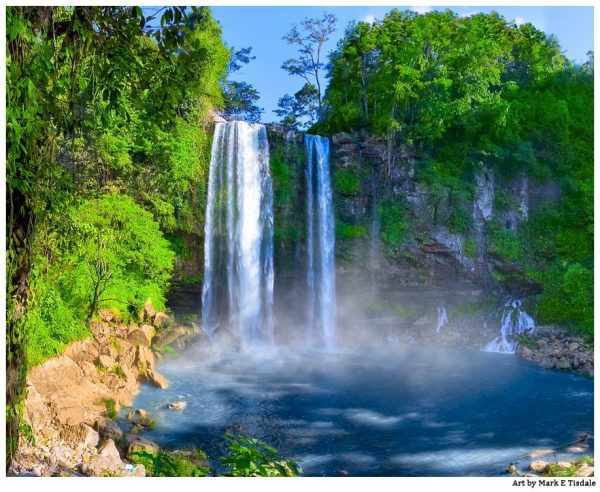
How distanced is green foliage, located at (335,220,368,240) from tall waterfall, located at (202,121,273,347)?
2.25 m

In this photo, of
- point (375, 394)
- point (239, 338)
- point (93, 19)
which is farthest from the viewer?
point (239, 338)

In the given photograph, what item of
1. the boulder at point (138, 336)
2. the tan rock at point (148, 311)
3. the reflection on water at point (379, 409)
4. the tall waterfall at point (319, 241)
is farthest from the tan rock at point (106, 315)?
the tall waterfall at point (319, 241)

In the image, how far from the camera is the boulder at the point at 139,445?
733 cm

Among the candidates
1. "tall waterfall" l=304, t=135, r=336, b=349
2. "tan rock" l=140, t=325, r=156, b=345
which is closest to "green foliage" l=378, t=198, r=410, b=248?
"tall waterfall" l=304, t=135, r=336, b=349

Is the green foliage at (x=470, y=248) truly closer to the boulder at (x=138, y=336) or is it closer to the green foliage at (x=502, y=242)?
the green foliage at (x=502, y=242)

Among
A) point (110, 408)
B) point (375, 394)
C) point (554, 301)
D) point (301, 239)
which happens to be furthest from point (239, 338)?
point (554, 301)

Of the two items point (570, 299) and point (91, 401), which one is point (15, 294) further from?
point (570, 299)

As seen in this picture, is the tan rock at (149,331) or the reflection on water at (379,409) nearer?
the reflection on water at (379,409)

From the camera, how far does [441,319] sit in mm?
16703

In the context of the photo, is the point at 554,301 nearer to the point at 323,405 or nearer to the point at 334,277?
the point at 334,277

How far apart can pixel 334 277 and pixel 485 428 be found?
839 cm

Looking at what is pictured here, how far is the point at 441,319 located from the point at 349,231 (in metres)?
4.06

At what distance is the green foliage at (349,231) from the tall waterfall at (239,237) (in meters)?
2.25
